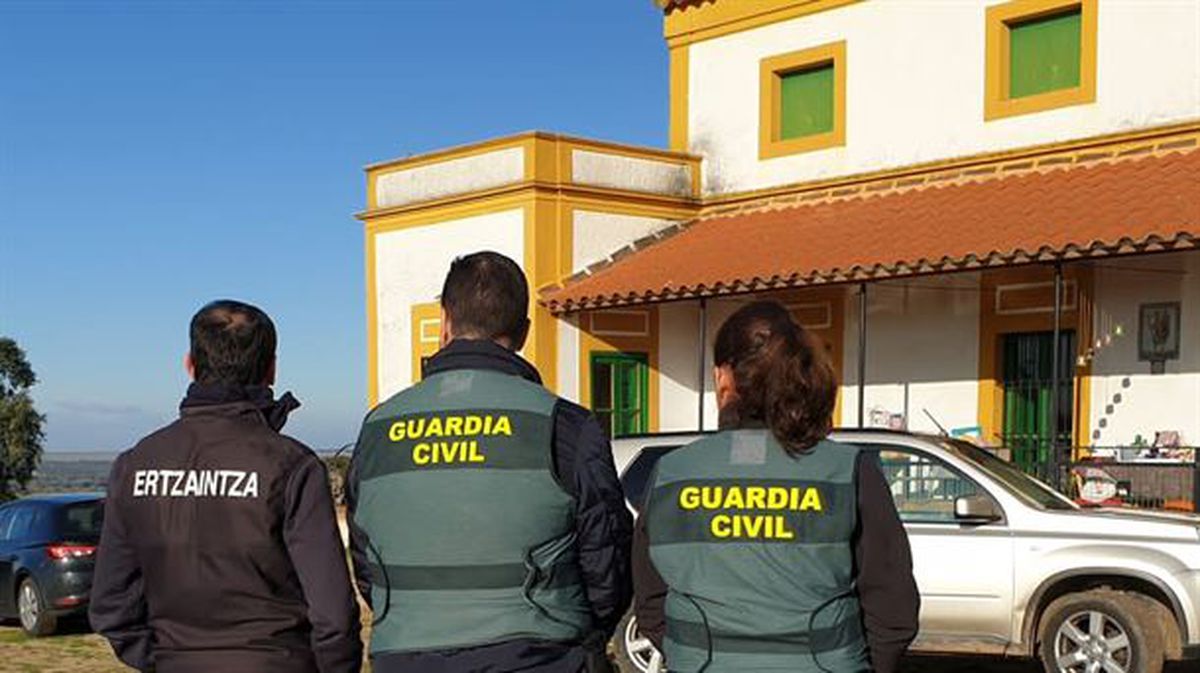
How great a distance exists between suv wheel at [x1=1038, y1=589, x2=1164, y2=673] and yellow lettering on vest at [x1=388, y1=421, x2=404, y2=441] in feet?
19.2

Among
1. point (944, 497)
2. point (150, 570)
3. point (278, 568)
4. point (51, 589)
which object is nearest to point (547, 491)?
point (278, 568)

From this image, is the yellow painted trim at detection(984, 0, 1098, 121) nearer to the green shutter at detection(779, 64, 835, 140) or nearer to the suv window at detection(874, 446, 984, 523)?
the green shutter at detection(779, 64, 835, 140)

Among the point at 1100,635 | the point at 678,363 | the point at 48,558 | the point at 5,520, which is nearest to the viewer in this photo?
the point at 1100,635

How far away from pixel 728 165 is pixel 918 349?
4236 millimetres

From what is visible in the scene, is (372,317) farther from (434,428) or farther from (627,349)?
(434,428)

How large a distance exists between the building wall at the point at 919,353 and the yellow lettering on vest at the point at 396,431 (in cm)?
1235

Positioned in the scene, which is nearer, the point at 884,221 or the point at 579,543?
the point at 579,543

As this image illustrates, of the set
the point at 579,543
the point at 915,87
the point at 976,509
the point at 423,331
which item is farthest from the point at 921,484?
the point at 423,331

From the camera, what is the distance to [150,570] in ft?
11.8

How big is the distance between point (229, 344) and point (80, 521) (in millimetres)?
9818

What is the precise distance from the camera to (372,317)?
19.5 metres

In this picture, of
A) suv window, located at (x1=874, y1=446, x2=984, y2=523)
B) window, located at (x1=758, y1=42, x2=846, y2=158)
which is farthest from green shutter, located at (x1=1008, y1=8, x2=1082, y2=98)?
suv window, located at (x1=874, y1=446, x2=984, y2=523)

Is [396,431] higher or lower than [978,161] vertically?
lower

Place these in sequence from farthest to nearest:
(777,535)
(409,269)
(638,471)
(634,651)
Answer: (409,269) → (638,471) → (634,651) → (777,535)
